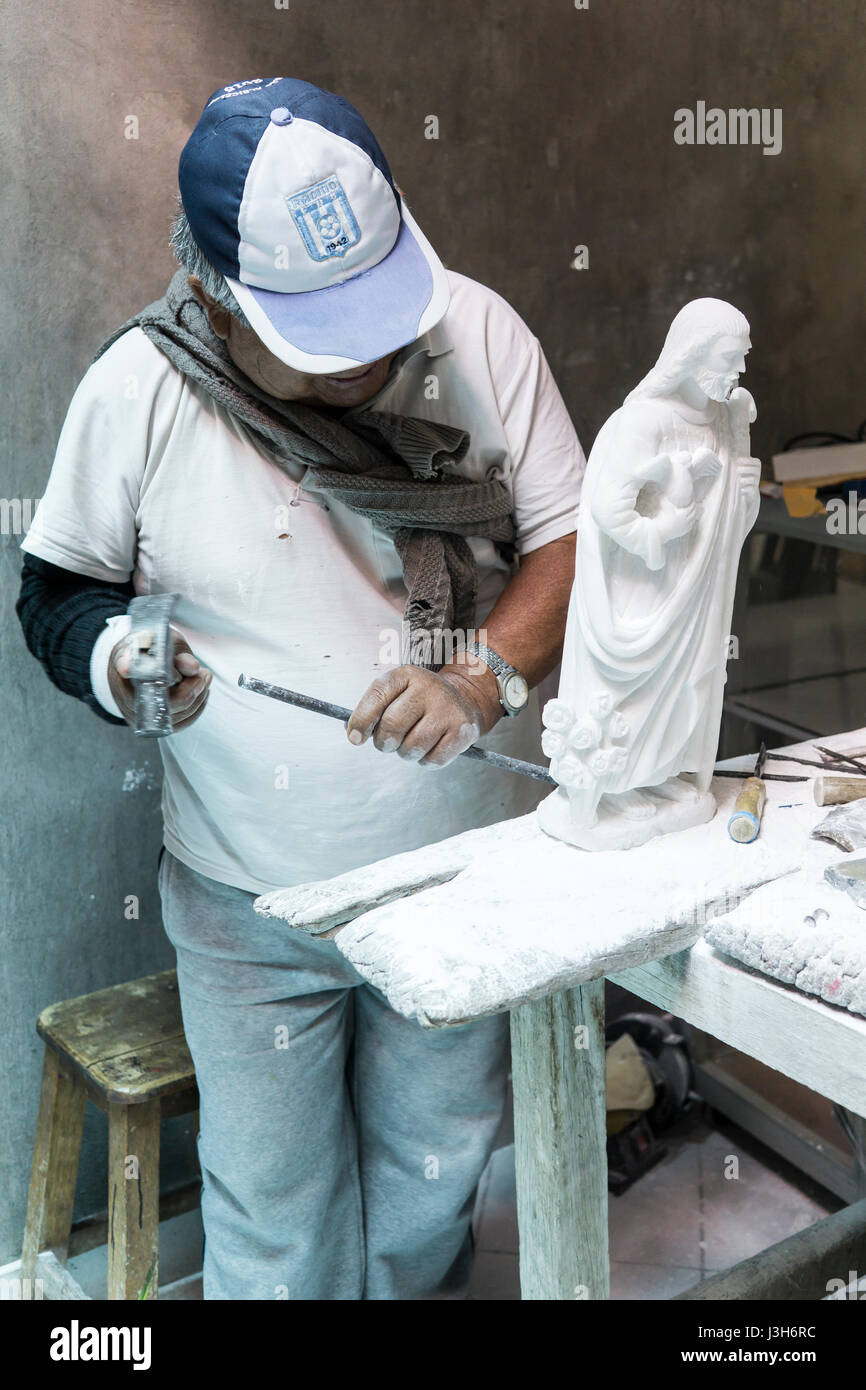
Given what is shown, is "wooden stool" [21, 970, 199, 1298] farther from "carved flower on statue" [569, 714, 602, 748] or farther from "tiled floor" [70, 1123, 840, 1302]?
"carved flower on statue" [569, 714, 602, 748]

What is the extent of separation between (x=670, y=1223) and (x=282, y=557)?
5.22ft

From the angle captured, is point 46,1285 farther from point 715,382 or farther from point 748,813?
point 715,382

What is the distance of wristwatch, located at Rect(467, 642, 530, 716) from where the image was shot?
1.61 metres

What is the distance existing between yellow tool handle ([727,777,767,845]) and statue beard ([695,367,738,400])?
45 centimetres

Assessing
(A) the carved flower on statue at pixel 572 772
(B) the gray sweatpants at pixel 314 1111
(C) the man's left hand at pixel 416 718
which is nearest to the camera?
(A) the carved flower on statue at pixel 572 772

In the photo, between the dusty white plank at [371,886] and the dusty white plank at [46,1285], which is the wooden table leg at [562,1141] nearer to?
the dusty white plank at [371,886]

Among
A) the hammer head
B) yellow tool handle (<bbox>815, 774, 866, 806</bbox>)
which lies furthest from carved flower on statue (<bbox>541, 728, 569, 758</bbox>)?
the hammer head

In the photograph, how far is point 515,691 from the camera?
1.62 metres

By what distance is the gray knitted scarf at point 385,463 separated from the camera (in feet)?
5.11

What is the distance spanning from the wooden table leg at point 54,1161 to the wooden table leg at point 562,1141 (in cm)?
88

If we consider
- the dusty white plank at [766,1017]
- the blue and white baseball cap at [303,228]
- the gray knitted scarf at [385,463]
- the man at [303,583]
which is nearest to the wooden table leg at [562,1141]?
the dusty white plank at [766,1017]

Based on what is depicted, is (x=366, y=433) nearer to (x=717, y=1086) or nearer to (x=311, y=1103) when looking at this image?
(x=311, y=1103)

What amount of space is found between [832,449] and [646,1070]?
4.38 feet
